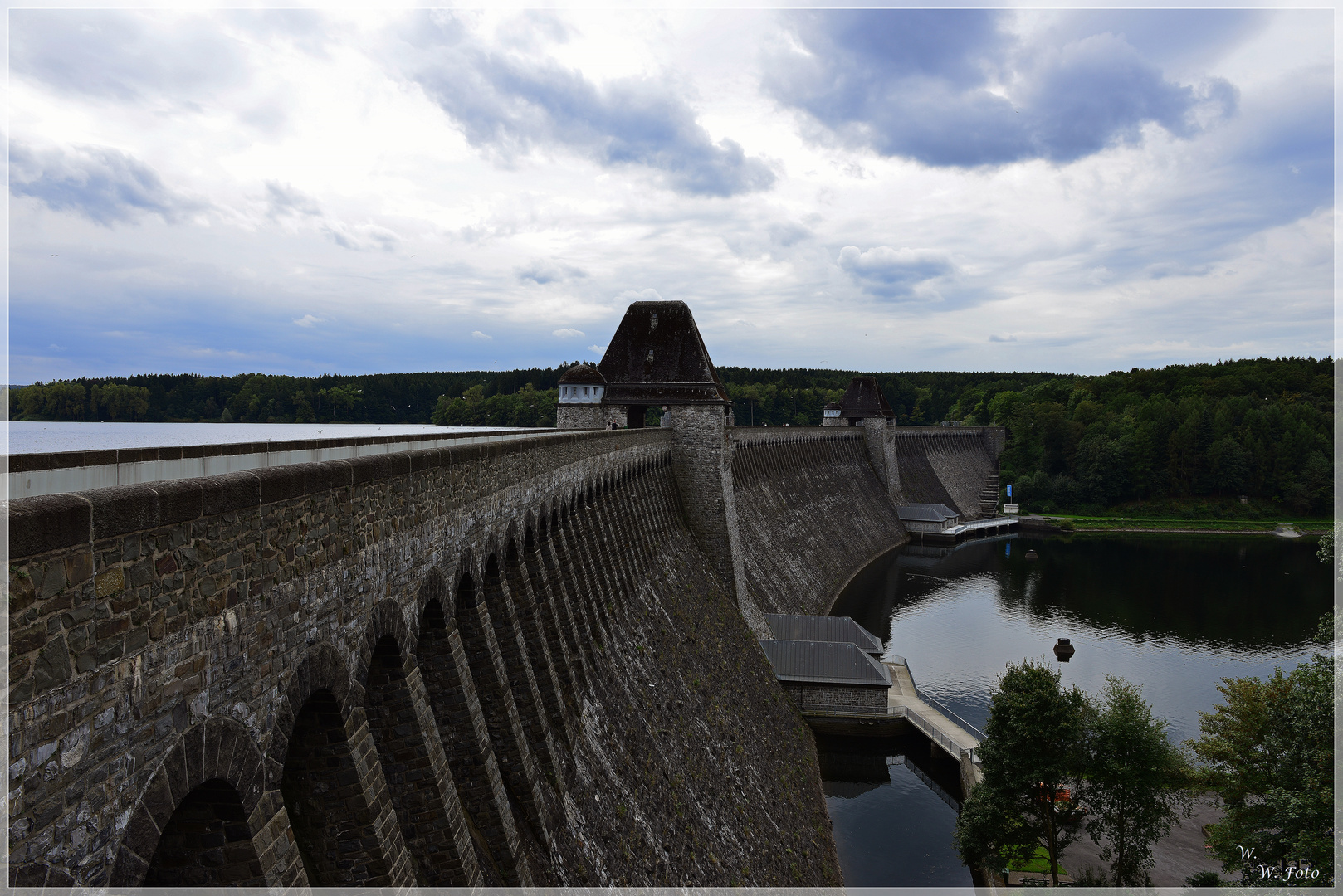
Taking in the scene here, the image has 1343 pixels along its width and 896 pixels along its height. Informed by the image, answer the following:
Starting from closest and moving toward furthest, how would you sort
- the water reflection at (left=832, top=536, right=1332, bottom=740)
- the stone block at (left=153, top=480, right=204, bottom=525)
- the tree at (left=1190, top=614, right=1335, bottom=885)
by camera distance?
the stone block at (left=153, top=480, right=204, bottom=525)
the tree at (left=1190, top=614, right=1335, bottom=885)
the water reflection at (left=832, top=536, right=1332, bottom=740)

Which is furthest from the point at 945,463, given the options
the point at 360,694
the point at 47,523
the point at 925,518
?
the point at 47,523

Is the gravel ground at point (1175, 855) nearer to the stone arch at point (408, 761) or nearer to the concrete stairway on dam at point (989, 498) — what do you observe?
the stone arch at point (408, 761)

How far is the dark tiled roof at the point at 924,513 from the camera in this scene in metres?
82.1

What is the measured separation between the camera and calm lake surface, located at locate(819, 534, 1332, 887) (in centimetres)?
2770

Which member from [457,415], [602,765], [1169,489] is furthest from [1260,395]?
[602,765]

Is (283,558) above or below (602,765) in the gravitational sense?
above

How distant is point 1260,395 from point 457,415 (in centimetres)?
12522

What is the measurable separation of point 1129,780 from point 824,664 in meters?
12.5

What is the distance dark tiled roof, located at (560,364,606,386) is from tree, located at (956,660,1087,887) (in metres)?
20.4

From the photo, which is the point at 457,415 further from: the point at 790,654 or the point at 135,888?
the point at 135,888

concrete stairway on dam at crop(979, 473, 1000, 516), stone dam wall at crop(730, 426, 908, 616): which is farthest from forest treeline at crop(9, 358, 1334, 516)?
stone dam wall at crop(730, 426, 908, 616)

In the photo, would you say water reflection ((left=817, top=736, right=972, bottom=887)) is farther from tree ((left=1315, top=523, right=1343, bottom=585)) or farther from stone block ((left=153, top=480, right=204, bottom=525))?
stone block ((left=153, top=480, right=204, bottom=525))

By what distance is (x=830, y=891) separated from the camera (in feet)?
71.9

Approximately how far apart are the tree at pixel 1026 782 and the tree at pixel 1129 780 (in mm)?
524
